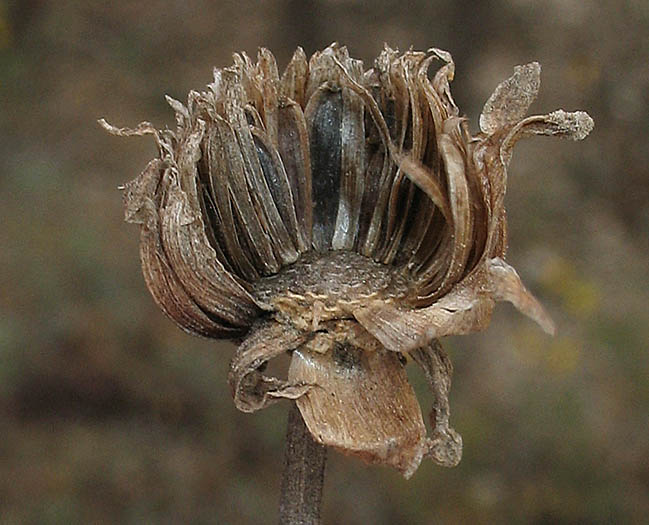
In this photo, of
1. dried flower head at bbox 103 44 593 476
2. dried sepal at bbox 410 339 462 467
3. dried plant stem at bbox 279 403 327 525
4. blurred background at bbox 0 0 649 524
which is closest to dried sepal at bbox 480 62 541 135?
dried flower head at bbox 103 44 593 476

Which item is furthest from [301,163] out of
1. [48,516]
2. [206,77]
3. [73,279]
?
[206,77]

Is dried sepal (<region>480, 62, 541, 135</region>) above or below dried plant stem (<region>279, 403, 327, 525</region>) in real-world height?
above

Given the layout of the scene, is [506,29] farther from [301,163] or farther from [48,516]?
[301,163]

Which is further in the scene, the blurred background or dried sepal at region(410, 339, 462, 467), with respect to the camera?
the blurred background

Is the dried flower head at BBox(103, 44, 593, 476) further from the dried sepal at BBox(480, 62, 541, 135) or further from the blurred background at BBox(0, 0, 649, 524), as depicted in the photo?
the blurred background at BBox(0, 0, 649, 524)

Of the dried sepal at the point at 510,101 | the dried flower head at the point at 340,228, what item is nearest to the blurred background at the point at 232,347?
the dried flower head at the point at 340,228

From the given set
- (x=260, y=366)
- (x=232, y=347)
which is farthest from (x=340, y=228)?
(x=232, y=347)

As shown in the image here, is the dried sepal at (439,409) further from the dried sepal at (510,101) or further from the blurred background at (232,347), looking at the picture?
the blurred background at (232,347)

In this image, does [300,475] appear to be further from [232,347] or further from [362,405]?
[232,347]
